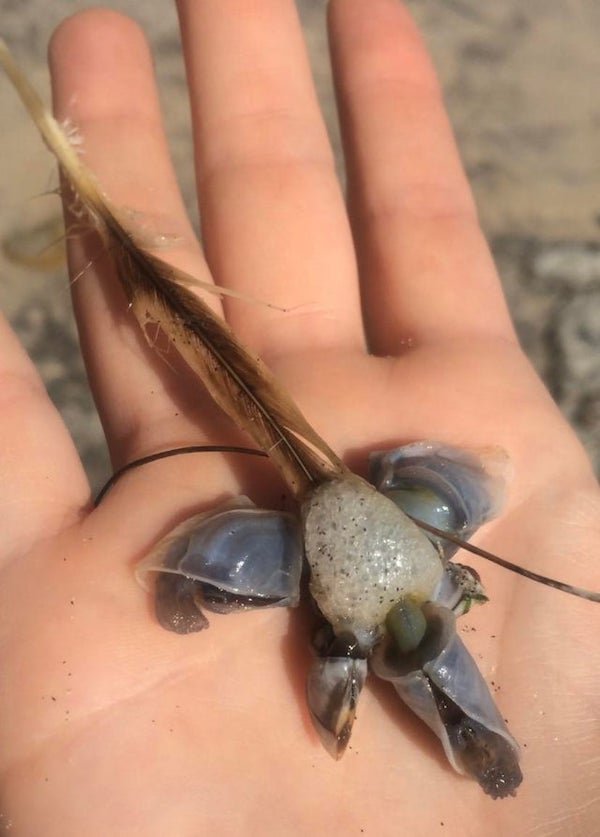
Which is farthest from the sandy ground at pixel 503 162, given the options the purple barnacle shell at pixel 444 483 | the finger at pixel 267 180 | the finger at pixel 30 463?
the purple barnacle shell at pixel 444 483

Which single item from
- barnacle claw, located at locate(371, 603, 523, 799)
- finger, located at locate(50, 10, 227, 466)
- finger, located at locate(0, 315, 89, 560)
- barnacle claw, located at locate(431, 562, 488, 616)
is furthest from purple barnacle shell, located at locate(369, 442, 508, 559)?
finger, located at locate(0, 315, 89, 560)

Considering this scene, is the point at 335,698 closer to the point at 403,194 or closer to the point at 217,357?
the point at 217,357

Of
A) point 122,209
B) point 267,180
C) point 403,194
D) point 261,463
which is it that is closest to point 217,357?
point 261,463

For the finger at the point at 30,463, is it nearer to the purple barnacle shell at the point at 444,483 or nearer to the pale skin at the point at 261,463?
the pale skin at the point at 261,463

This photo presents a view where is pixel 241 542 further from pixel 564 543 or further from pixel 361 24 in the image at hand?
pixel 361 24

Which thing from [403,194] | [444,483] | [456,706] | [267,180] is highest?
[267,180]

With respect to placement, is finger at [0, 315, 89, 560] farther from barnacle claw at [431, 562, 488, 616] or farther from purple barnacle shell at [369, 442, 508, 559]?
barnacle claw at [431, 562, 488, 616]
